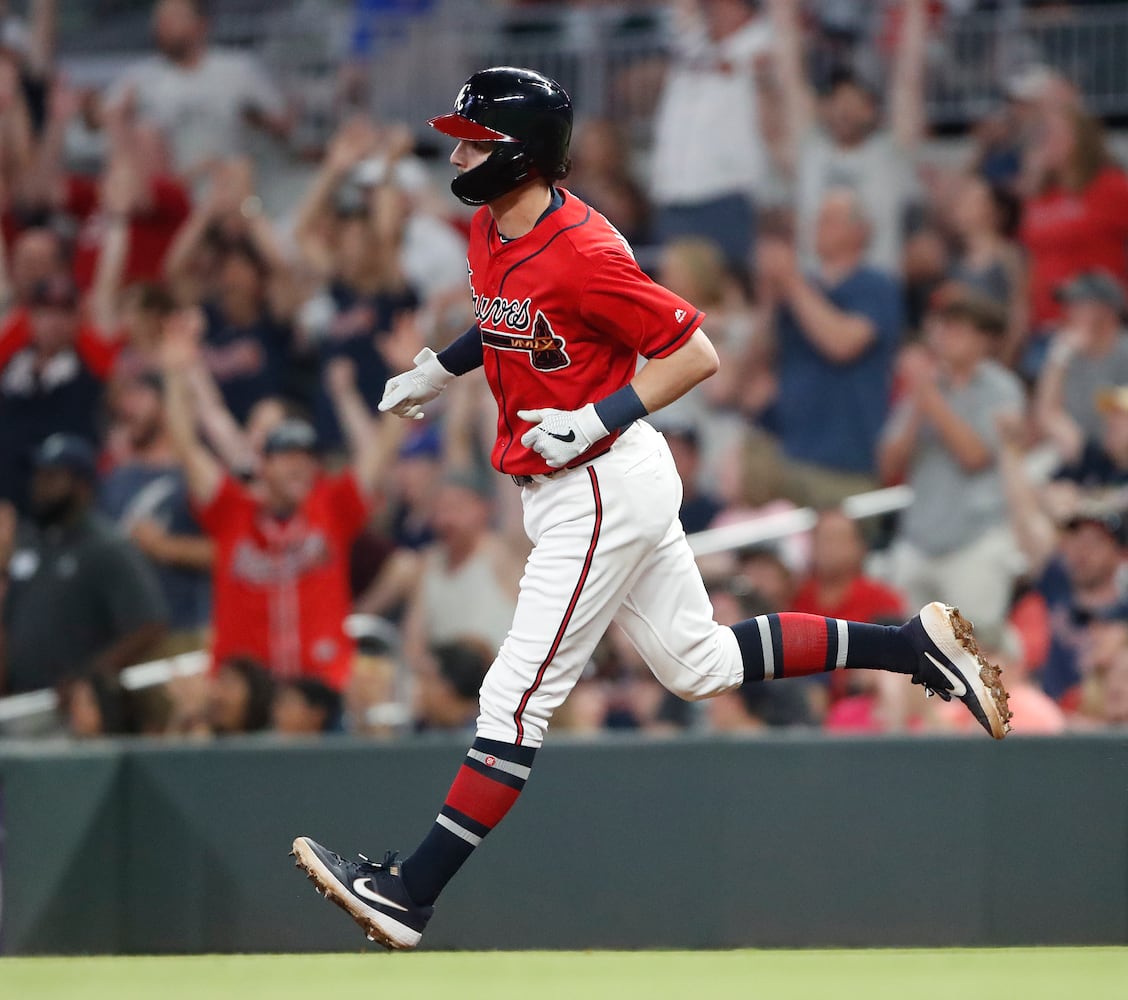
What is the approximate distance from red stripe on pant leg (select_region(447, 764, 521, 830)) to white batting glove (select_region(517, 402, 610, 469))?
77 cm

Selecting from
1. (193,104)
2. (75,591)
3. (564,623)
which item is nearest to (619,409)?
(564,623)

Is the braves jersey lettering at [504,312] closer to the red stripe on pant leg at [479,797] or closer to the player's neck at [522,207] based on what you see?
the player's neck at [522,207]

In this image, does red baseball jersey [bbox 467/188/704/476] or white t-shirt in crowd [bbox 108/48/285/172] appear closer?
red baseball jersey [bbox 467/188/704/476]

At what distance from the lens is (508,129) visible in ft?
13.9

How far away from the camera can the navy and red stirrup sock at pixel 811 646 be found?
14.7 feet

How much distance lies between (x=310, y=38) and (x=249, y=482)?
5746 mm

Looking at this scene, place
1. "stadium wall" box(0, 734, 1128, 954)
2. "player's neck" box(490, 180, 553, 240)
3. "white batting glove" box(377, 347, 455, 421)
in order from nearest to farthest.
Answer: "player's neck" box(490, 180, 553, 240) < "white batting glove" box(377, 347, 455, 421) < "stadium wall" box(0, 734, 1128, 954)

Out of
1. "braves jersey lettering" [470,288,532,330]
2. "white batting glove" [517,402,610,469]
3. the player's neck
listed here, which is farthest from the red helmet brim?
"white batting glove" [517,402,610,469]

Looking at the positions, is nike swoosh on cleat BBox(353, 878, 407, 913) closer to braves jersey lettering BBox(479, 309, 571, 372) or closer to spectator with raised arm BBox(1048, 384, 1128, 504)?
braves jersey lettering BBox(479, 309, 571, 372)

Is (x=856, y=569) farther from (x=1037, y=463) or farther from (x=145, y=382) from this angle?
(x=145, y=382)

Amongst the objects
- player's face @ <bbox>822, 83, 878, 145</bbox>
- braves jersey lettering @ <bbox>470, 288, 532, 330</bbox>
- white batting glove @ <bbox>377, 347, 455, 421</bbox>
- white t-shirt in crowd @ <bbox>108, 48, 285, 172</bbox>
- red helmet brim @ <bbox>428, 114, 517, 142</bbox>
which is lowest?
white batting glove @ <bbox>377, 347, 455, 421</bbox>

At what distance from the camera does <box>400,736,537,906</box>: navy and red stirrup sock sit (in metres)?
4.23

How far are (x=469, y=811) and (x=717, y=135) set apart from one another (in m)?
5.67

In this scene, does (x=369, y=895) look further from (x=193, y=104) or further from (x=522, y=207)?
(x=193, y=104)
